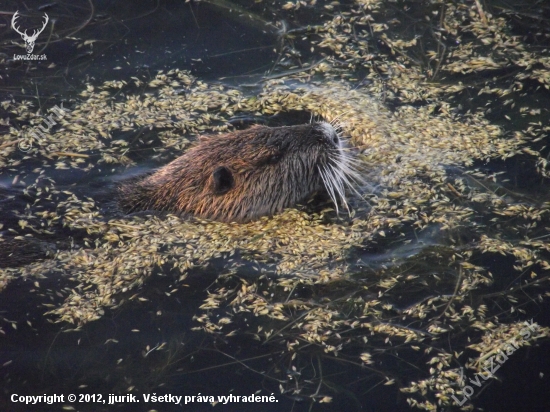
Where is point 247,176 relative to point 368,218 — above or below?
above

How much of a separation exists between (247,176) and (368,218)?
36.7 inches

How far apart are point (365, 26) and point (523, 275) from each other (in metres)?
3.27

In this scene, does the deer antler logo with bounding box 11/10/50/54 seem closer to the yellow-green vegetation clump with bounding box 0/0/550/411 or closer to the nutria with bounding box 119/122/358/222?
the yellow-green vegetation clump with bounding box 0/0/550/411

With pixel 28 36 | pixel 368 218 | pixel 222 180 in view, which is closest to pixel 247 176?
pixel 222 180

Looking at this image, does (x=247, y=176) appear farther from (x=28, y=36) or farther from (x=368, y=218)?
(x=28, y=36)

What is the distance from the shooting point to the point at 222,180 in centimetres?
509

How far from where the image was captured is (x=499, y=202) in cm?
504

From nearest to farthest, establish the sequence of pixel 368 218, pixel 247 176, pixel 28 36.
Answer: pixel 368 218 < pixel 247 176 < pixel 28 36

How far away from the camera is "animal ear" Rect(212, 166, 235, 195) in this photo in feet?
16.5

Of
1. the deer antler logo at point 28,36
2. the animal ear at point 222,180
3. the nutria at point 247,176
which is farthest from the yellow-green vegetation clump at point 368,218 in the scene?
the deer antler logo at point 28,36

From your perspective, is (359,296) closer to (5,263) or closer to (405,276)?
(405,276)

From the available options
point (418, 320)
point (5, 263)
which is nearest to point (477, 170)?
point (418, 320)

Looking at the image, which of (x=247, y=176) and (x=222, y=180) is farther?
(x=247, y=176)

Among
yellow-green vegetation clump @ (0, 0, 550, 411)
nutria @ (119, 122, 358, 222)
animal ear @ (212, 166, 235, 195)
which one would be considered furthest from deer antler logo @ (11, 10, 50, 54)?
animal ear @ (212, 166, 235, 195)
